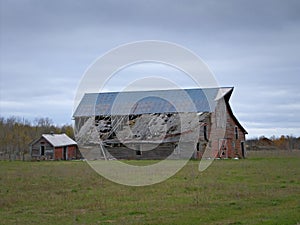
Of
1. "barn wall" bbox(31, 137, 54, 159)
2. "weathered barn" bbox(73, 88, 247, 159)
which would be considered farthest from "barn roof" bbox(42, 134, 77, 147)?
"weathered barn" bbox(73, 88, 247, 159)

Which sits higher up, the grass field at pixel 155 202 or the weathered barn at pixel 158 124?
the weathered barn at pixel 158 124

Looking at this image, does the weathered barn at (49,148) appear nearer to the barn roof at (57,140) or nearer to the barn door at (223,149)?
the barn roof at (57,140)

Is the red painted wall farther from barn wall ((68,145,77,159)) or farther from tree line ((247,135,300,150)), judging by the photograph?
tree line ((247,135,300,150))

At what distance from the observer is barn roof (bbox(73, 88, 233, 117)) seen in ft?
204

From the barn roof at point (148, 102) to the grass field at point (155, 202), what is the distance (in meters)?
37.3

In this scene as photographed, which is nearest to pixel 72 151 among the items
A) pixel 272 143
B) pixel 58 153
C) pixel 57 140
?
pixel 57 140

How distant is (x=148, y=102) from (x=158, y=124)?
196 inches

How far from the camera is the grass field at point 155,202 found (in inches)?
533

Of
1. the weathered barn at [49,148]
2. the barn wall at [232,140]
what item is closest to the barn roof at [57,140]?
the weathered barn at [49,148]

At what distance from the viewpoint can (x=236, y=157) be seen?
61562mm

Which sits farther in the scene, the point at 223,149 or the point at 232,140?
the point at 232,140

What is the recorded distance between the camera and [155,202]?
55.7 ft

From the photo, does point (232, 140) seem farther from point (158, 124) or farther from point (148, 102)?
point (148, 102)

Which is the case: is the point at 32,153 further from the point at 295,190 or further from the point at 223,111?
the point at 295,190
